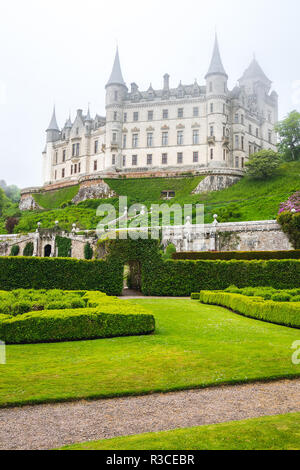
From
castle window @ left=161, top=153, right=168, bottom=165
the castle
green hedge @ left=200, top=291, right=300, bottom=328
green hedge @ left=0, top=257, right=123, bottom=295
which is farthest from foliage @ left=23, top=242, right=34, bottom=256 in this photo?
castle window @ left=161, top=153, right=168, bottom=165

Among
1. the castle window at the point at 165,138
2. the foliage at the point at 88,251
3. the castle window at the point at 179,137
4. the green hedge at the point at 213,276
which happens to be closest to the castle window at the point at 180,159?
the castle window at the point at 179,137

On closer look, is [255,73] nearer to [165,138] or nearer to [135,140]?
[165,138]

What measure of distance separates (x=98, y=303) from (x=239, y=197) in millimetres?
38338

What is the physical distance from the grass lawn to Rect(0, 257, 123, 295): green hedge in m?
10.9

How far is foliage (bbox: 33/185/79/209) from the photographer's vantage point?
208 ft

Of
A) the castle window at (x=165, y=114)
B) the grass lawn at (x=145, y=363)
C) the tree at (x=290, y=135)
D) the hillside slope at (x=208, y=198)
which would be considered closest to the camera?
the grass lawn at (x=145, y=363)

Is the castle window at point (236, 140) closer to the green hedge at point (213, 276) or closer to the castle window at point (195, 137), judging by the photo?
the castle window at point (195, 137)

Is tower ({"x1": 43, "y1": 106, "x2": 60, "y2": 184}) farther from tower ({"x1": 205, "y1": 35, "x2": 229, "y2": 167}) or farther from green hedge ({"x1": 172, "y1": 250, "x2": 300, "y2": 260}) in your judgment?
green hedge ({"x1": 172, "y1": 250, "x2": 300, "y2": 260})

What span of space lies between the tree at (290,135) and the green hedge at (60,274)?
46.3 m

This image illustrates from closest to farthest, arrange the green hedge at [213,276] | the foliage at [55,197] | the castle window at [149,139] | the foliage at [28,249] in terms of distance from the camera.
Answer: the green hedge at [213,276]
the foliage at [28,249]
the foliage at [55,197]
the castle window at [149,139]

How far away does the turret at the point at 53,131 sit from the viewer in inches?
3071

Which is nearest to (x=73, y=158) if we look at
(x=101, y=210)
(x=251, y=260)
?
(x=101, y=210)

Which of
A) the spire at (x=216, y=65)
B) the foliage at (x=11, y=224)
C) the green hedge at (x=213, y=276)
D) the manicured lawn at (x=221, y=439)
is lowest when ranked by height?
the manicured lawn at (x=221, y=439)

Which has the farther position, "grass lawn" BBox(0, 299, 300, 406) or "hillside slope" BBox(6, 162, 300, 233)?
"hillside slope" BBox(6, 162, 300, 233)
